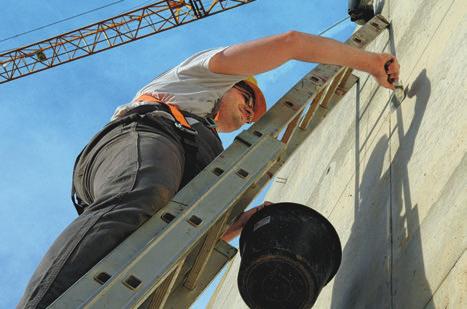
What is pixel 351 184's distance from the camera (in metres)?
4.68

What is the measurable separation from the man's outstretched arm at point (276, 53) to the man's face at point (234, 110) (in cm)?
39

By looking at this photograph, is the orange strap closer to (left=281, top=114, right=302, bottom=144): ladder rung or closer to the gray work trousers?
the gray work trousers

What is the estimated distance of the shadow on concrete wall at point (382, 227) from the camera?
3088 mm

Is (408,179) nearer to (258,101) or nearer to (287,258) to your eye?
(287,258)

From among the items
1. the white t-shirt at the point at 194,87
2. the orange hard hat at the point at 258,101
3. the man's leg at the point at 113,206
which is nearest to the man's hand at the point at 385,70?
the orange hard hat at the point at 258,101

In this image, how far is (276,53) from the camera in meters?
3.75

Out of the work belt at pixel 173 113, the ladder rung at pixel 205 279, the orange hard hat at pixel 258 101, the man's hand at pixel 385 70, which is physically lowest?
the ladder rung at pixel 205 279

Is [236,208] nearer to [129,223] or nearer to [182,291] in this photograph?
[182,291]

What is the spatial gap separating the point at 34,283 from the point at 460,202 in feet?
5.57

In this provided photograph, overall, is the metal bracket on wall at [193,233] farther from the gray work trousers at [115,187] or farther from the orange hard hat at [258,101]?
the orange hard hat at [258,101]

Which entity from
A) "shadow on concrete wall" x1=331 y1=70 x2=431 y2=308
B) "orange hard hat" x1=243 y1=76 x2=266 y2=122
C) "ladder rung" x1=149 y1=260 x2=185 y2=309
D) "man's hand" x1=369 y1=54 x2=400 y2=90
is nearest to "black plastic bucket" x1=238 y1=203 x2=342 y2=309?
"shadow on concrete wall" x1=331 y1=70 x2=431 y2=308

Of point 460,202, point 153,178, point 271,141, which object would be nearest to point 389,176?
point 271,141

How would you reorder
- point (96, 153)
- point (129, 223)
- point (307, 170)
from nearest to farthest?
1. point (129, 223)
2. point (96, 153)
3. point (307, 170)

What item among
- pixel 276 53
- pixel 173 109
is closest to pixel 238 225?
pixel 173 109
